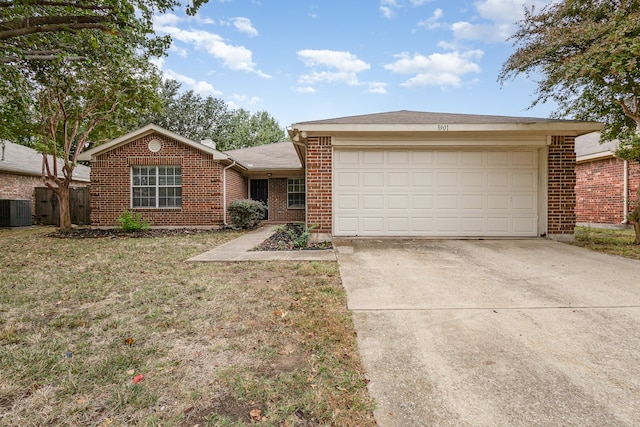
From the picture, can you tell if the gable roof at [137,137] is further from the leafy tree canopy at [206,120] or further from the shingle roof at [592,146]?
the leafy tree canopy at [206,120]

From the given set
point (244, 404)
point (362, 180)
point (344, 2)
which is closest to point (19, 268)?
point (244, 404)

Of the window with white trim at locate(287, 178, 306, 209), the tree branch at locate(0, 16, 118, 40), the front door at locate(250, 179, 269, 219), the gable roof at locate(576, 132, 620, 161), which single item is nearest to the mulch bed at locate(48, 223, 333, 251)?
the window with white trim at locate(287, 178, 306, 209)

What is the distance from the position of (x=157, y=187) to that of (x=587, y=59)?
1277cm

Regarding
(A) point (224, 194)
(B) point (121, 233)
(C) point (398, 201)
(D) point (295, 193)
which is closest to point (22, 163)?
(B) point (121, 233)

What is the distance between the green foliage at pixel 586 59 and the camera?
591cm

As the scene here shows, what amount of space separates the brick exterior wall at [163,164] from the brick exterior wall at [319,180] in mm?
5352

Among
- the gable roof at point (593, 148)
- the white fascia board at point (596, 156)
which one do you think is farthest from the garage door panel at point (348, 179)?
the white fascia board at point (596, 156)

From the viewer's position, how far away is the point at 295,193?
14.8m

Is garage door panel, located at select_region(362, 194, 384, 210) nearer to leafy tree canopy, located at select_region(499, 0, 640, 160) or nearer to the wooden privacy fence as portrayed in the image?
leafy tree canopy, located at select_region(499, 0, 640, 160)

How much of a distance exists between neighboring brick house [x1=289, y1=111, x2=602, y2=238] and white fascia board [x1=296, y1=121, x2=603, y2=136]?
254mm

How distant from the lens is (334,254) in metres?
5.79

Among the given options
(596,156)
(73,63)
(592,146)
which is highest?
(73,63)

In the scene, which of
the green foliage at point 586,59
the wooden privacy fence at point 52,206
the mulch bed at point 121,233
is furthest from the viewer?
the wooden privacy fence at point 52,206

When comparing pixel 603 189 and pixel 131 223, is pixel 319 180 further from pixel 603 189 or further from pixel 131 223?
pixel 603 189
